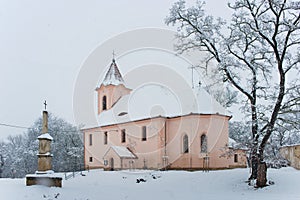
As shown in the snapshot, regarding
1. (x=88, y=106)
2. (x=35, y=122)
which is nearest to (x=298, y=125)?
(x=88, y=106)

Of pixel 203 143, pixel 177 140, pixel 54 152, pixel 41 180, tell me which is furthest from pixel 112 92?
pixel 41 180

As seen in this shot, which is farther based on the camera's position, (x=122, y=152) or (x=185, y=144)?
(x=122, y=152)

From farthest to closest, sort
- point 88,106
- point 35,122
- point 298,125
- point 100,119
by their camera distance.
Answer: point 35,122, point 100,119, point 88,106, point 298,125

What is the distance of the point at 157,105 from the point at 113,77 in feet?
24.6

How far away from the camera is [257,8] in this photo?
1347 cm

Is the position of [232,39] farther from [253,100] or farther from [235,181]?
[235,181]

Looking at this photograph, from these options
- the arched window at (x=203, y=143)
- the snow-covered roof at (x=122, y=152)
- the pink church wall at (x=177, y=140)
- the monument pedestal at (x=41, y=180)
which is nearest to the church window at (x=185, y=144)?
the pink church wall at (x=177, y=140)

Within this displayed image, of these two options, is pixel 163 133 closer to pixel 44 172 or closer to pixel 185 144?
pixel 185 144

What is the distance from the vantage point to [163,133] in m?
25.4

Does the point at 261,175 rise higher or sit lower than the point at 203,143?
lower

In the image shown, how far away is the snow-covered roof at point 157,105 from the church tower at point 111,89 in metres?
0.98

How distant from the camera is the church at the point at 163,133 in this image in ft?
77.6

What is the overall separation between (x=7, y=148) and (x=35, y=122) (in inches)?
368

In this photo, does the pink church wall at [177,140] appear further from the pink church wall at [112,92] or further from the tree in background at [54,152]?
the tree in background at [54,152]
